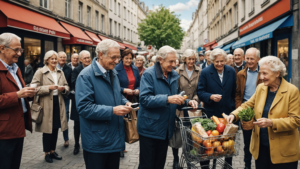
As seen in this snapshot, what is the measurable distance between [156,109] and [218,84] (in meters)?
1.47

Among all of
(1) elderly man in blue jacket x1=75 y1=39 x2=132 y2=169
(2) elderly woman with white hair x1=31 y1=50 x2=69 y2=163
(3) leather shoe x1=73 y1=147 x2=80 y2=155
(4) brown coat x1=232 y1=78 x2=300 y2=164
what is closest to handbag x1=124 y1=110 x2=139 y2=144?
(1) elderly man in blue jacket x1=75 y1=39 x2=132 y2=169

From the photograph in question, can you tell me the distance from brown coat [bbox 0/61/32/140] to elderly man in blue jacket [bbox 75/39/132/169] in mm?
864

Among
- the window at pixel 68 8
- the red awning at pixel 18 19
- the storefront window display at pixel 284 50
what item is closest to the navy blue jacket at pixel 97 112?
the red awning at pixel 18 19

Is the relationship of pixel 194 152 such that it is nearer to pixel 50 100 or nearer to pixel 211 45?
pixel 50 100

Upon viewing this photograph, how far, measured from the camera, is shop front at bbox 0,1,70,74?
9398 millimetres

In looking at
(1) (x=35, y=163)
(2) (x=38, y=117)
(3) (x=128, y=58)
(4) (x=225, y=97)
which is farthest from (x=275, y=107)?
(1) (x=35, y=163)

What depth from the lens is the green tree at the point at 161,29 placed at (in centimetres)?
3584

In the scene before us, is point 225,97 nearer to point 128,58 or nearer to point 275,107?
point 275,107

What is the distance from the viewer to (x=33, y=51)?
12.7 meters

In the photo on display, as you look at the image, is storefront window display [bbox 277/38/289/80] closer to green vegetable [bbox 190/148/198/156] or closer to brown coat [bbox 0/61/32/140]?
green vegetable [bbox 190/148/198/156]

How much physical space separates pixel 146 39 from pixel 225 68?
Answer: 33.2 m

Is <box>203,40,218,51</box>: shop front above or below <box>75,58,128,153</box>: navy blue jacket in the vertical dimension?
above

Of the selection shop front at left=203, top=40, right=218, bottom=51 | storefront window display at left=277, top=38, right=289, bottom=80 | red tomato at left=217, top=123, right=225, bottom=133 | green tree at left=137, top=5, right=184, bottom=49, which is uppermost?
green tree at left=137, top=5, right=184, bottom=49

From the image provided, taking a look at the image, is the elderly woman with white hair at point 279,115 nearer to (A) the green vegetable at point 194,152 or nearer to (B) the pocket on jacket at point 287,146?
(B) the pocket on jacket at point 287,146
